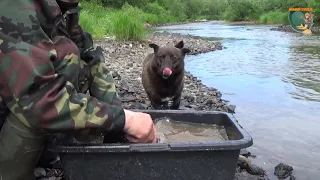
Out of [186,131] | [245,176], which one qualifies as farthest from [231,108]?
[186,131]

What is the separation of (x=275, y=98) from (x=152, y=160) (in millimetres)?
5411

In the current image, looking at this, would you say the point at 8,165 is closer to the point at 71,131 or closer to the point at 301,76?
the point at 71,131

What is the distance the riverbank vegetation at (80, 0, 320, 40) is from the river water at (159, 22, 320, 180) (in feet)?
9.30

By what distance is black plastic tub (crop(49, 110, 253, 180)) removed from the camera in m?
2.10

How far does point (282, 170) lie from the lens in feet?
12.3

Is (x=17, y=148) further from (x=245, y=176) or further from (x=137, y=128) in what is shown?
(x=245, y=176)

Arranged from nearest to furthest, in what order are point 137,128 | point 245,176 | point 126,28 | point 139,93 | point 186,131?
point 137,128 < point 186,131 < point 245,176 < point 139,93 < point 126,28

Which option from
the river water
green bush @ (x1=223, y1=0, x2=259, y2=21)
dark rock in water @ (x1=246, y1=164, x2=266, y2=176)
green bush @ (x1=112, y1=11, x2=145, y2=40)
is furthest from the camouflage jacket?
green bush @ (x1=223, y1=0, x2=259, y2=21)

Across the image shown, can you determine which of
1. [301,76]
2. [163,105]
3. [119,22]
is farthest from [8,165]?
[119,22]

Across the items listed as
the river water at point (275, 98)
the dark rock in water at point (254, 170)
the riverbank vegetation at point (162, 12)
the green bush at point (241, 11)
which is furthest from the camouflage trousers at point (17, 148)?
the green bush at point (241, 11)

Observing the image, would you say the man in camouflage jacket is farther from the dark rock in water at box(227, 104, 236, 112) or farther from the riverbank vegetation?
the riverbank vegetation

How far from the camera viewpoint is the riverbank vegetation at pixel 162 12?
13820 millimetres

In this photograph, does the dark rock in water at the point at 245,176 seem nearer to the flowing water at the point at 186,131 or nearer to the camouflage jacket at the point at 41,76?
the flowing water at the point at 186,131

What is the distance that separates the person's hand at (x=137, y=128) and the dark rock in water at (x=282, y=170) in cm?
201
